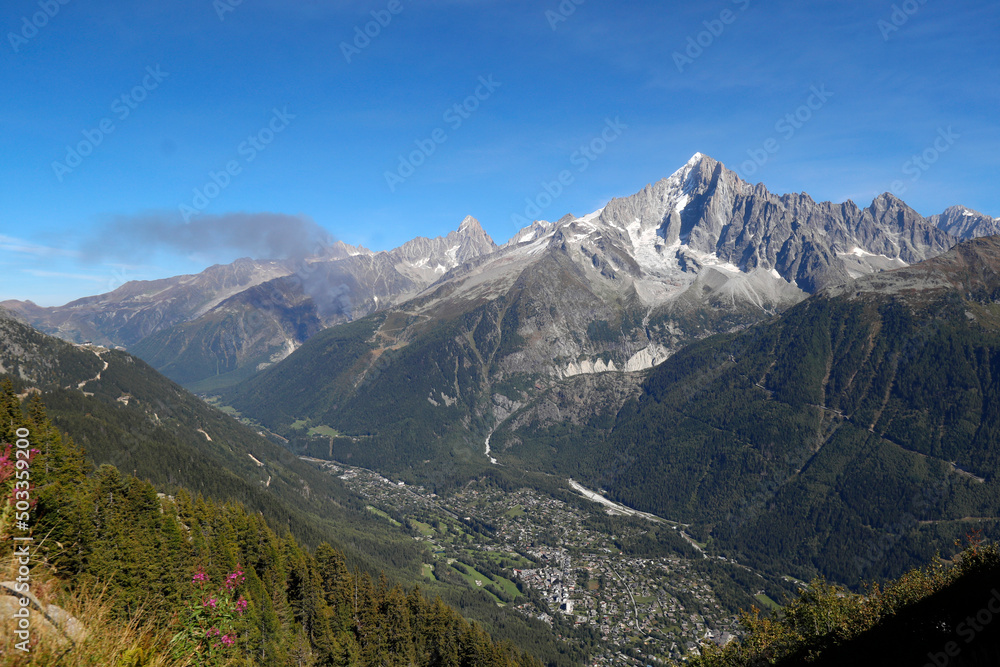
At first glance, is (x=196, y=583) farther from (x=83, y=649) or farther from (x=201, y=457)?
(x=201, y=457)

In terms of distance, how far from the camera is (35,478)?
3625 centimetres

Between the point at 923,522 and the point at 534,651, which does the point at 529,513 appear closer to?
the point at 534,651

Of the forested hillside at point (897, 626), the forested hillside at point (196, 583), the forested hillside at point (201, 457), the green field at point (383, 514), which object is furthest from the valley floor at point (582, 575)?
the forested hillside at point (897, 626)

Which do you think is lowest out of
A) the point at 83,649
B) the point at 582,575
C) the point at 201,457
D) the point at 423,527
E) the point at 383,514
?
the point at 582,575

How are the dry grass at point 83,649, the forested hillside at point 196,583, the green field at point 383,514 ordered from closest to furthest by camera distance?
1. the dry grass at point 83,649
2. the forested hillside at point 196,583
3. the green field at point 383,514

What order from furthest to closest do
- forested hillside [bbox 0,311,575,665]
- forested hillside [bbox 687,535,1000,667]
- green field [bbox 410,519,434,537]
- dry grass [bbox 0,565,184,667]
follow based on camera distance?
green field [bbox 410,519,434,537] → forested hillside [bbox 0,311,575,665] → forested hillside [bbox 687,535,1000,667] → dry grass [bbox 0,565,184,667]

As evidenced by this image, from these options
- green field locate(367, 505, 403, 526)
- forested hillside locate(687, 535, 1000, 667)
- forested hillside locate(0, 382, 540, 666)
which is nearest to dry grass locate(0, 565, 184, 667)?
forested hillside locate(0, 382, 540, 666)

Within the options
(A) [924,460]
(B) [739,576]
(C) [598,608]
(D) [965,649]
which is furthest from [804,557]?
(D) [965,649]

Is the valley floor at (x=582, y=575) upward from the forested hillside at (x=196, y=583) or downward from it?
downward

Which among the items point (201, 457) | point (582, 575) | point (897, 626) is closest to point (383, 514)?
point (582, 575)

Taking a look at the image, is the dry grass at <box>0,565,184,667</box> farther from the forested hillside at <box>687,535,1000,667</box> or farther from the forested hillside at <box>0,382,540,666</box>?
the forested hillside at <box>687,535,1000,667</box>

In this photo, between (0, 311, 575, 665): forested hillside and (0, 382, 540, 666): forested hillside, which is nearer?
(0, 382, 540, 666): forested hillside

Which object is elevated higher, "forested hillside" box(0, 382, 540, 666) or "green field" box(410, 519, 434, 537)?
"forested hillside" box(0, 382, 540, 666)

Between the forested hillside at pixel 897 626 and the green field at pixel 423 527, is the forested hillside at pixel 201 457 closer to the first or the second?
the green field at pixel 423 527
